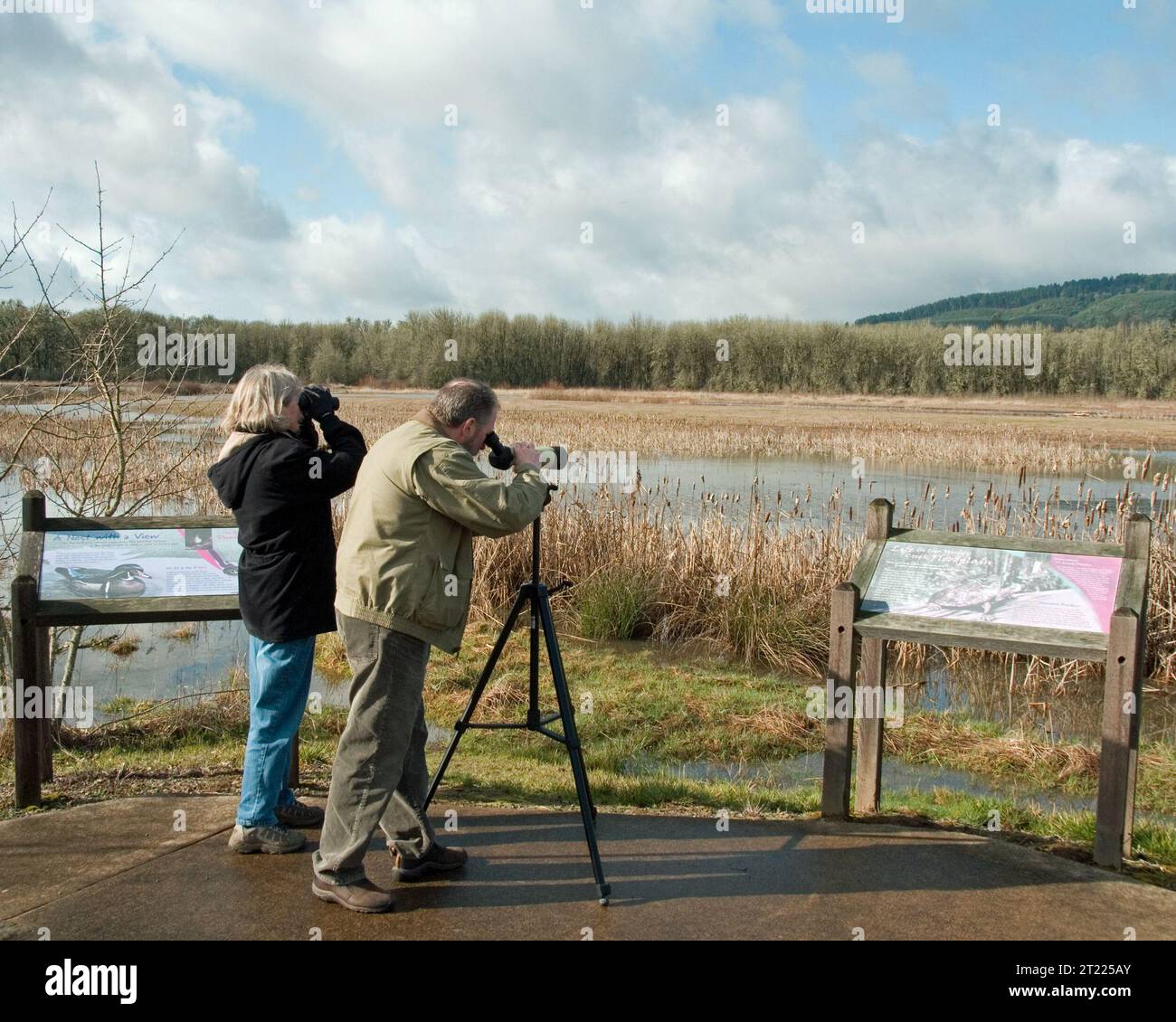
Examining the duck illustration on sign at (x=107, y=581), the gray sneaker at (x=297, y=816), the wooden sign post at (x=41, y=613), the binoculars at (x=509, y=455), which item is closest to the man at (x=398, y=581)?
the binoculars at (x=509, y=455)

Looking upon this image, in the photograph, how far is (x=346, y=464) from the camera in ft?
14.4

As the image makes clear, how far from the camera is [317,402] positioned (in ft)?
14.8

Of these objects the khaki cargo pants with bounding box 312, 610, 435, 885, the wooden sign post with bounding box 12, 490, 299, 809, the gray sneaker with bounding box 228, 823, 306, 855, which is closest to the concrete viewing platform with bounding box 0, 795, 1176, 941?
the gray sneaker with bounding box 228, 823, 306, 855

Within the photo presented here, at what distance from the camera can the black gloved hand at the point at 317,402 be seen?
4.48 meters

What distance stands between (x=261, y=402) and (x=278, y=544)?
23.6 inches

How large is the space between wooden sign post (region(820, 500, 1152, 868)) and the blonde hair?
8.89 ft

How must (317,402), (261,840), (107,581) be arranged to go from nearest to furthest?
1. (317,402)
2. (261,840)
3. (107,581)

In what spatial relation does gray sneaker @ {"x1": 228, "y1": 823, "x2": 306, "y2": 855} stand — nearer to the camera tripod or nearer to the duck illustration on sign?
the camera tripod

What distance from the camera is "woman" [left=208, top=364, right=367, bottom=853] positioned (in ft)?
14.4

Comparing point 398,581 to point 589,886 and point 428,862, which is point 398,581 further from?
point 589,886

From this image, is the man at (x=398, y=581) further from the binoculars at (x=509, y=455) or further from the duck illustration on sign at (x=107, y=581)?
the duck illustration on sign at (x=107, y=581)

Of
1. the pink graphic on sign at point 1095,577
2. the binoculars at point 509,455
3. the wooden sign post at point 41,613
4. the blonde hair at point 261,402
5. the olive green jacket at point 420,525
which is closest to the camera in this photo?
the olive green jacket at point 420,525

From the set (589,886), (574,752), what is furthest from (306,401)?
(589,886)
